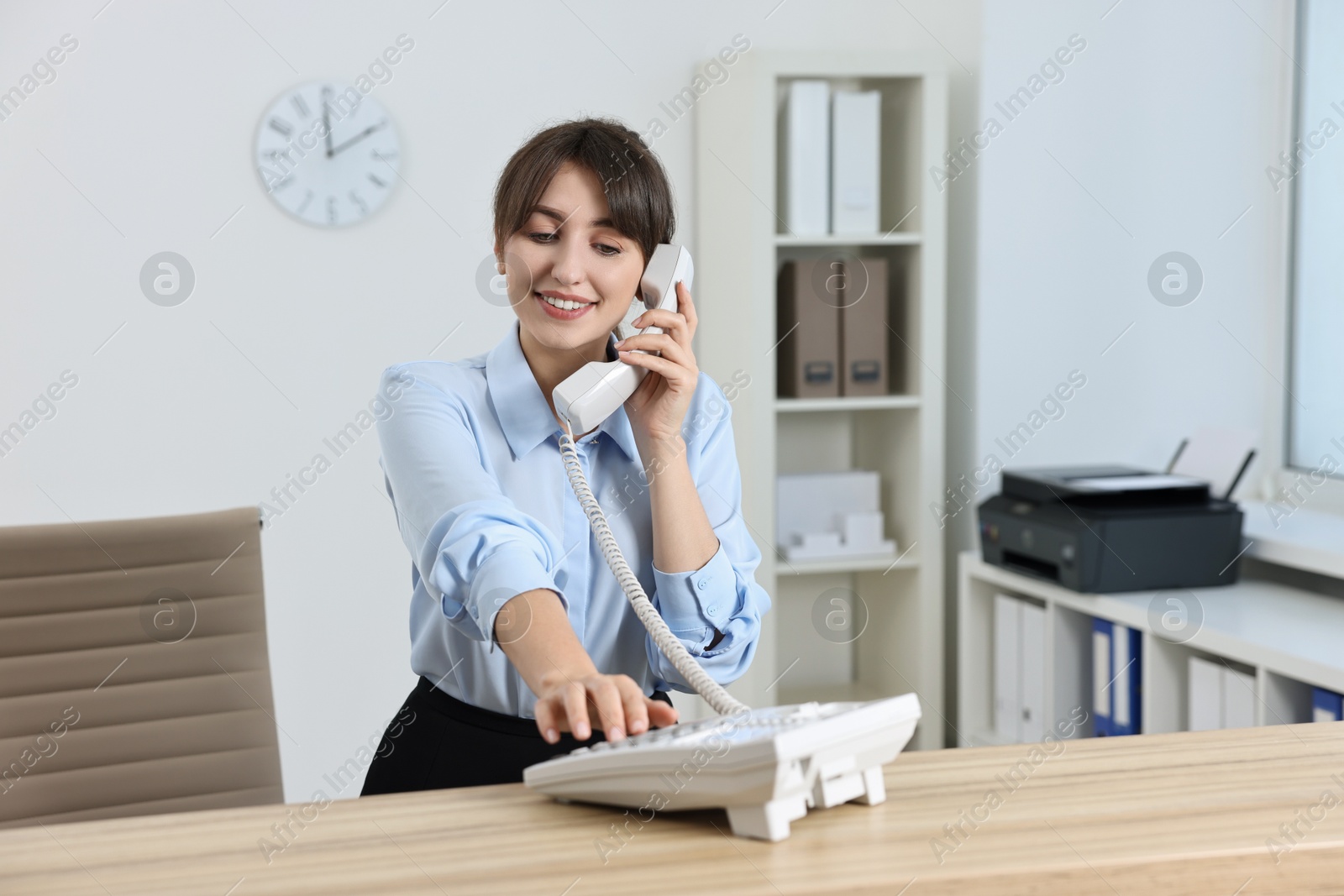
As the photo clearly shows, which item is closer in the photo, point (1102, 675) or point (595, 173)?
point (595, 173)

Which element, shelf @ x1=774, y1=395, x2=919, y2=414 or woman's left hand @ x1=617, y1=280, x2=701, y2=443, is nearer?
woman's left hand @ x1=617, y1=280, x2=701, y2=443

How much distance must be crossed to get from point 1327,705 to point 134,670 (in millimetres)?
1934

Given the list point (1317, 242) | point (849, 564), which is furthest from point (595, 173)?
point (1317, 242)

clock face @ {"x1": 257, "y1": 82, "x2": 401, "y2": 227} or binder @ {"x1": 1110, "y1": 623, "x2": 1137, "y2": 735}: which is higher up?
clock face @ {"x1": 257, "y1": 82, "x2": 401, "y2": 227}

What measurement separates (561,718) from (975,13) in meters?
2.74

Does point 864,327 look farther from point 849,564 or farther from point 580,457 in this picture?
point 580,457

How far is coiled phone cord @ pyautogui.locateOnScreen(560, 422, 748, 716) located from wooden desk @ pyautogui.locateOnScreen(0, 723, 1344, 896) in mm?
189

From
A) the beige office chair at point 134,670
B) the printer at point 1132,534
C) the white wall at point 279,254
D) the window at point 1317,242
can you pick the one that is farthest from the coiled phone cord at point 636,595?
the window at point 1317,242

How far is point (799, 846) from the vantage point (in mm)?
661

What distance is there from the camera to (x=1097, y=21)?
9.62 feet

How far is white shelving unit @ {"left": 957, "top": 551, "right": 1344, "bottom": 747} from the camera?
6.66 ft

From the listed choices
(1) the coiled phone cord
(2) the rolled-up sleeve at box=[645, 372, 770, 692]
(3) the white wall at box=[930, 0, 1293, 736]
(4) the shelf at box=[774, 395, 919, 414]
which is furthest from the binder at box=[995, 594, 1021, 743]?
(1) the coiled phone cord

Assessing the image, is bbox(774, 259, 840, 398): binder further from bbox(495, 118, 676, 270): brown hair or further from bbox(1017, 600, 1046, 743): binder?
bbox(495, 118, 676, 270): brown hair

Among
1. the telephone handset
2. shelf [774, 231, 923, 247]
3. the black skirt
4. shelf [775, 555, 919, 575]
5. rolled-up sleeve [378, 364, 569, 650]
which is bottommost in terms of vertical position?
shelf [775, 555, 919, 575]
